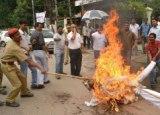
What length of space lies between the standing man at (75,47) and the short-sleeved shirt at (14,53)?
13.6ft

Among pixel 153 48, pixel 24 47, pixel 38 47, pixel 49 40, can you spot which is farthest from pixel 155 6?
pixel 24 47

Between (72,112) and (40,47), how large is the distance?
10.8ft

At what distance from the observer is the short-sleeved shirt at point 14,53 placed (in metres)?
9.17

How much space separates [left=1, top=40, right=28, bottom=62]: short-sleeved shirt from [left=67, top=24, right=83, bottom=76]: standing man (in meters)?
4.14

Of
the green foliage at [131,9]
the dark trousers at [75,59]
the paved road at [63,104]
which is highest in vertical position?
the green foliage at [131,9]

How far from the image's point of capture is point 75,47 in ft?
44.4

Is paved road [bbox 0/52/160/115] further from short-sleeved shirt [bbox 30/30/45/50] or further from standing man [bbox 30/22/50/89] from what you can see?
short-sleeved shirt [bbox 30/30/45/50]

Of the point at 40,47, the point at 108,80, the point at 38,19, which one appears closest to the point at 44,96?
the point at 40,47

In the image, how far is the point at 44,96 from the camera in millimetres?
10711

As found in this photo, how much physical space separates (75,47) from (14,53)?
4.48 m

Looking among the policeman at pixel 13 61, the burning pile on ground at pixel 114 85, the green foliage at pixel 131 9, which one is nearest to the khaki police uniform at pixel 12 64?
the policeman at pixel 13 61

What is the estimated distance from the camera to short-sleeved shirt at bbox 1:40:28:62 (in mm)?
9172

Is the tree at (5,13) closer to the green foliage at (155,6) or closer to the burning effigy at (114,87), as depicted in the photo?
the green foliage at (155,6)

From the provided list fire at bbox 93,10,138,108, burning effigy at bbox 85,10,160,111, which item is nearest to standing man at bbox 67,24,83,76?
fire at bbox 93,10,138,108
